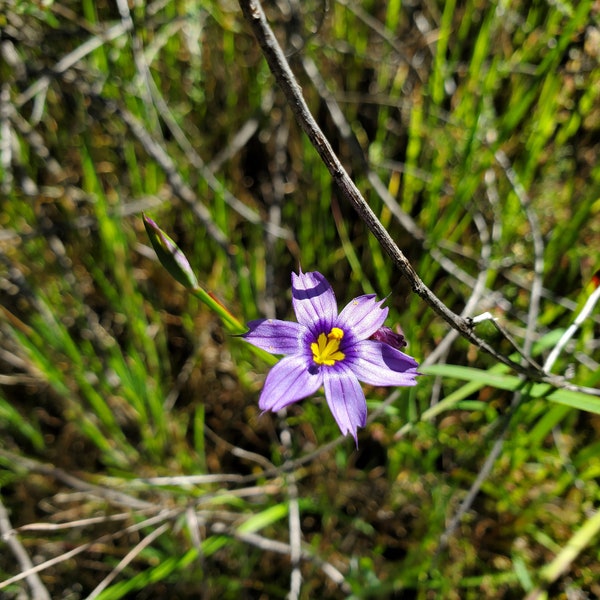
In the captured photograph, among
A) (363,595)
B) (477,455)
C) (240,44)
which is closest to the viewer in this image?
(363,595)

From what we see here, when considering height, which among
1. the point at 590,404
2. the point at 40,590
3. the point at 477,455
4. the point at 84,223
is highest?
the point at 84,223

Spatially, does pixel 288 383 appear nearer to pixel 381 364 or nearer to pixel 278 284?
pixel 381 364

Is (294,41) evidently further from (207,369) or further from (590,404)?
(590,404)

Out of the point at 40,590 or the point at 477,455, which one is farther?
the point at 477,455

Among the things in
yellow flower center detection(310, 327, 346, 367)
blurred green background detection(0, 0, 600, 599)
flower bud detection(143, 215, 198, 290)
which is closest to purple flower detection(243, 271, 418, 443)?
yellow flower center detection(310, 327, 346, 367)

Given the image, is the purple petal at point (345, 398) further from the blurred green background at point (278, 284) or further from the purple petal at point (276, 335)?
the blurred green background at point (278, 284)

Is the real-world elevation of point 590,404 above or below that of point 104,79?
below

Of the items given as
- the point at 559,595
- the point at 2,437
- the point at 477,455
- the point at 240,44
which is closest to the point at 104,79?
the point at 240,44
